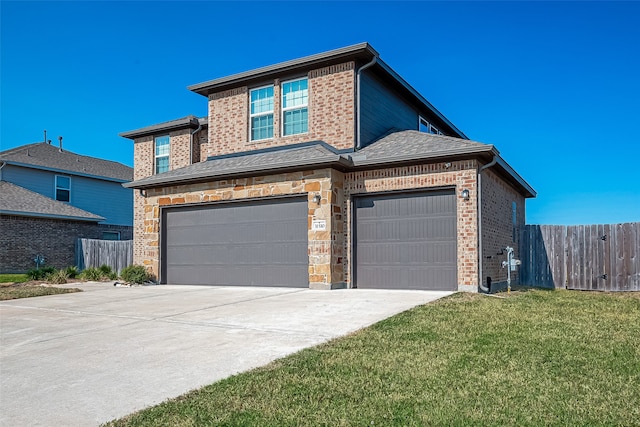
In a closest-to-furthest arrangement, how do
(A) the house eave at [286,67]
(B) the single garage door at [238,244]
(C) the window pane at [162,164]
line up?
1. (B) the single garage door at [238,244]
2. (A) the house eave at [286,67]
3. (C) the window pane at [162,164]

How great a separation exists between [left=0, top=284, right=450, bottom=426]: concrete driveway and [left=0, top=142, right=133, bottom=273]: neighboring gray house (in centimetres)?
1298

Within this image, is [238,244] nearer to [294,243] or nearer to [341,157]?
[294,243]

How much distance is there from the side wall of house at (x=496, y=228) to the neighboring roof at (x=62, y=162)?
22.7 metres

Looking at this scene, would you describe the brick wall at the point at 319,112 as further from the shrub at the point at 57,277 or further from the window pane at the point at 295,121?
the shrub at the point at 57,277

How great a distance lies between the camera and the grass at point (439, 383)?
11.0ft

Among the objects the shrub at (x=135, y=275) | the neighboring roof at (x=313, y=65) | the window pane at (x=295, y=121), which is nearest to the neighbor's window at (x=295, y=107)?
the window pane at (x=295, y=121)

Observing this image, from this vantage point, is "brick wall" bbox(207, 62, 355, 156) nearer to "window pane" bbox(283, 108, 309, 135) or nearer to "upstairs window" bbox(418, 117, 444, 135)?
"window pane" bbox(283, 108, 309, 135)

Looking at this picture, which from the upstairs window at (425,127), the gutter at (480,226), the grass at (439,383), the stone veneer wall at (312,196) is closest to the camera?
the grass at (439,383)

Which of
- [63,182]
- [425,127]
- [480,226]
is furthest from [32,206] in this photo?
[480,226]

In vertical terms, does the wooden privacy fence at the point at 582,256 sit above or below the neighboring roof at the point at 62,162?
below

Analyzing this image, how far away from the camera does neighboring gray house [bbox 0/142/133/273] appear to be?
21.6m

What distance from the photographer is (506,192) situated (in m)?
14.1

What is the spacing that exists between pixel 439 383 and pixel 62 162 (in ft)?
91.6

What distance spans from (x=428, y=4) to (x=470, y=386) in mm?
12131
